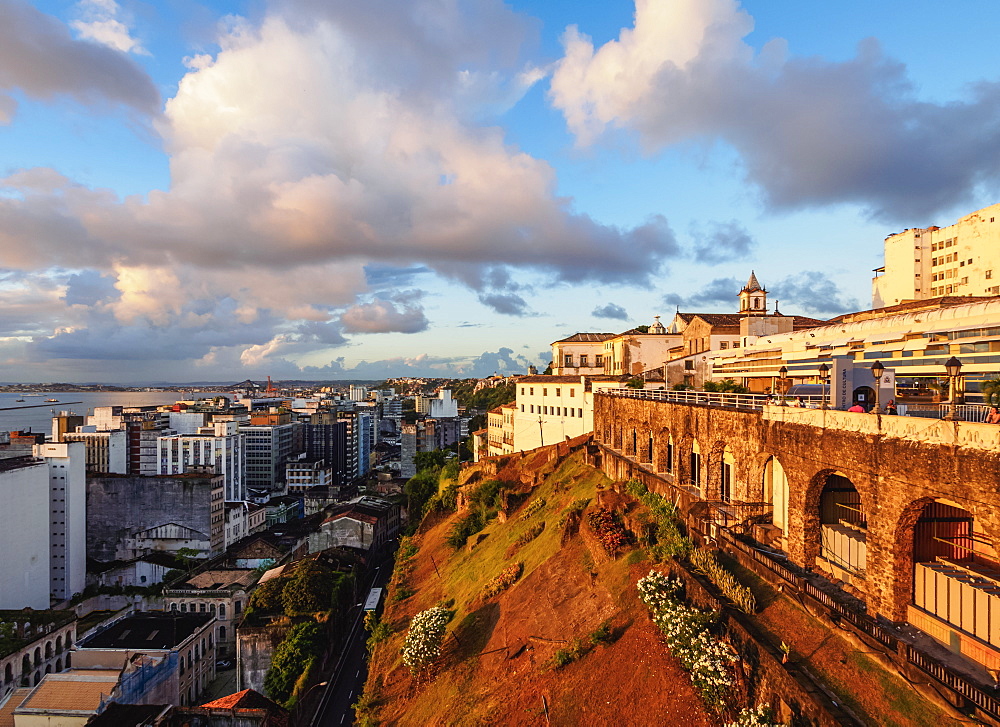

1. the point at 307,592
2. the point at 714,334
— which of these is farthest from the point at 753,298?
the point at 307,592

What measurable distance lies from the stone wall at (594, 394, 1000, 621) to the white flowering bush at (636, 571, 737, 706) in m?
4.12

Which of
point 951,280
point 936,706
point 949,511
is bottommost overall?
point 936,706

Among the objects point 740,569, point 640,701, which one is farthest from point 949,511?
point 640,701

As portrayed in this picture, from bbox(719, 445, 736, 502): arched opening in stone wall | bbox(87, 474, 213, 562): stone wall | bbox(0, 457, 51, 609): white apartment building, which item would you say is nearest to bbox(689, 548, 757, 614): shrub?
bbox(719, 445, 736, 502): arched opening in stone wall

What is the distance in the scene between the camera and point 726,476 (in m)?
24.0

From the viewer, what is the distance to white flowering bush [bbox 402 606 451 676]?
22.1m

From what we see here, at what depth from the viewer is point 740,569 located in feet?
57.2

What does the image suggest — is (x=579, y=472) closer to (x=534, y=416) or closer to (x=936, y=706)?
(x=534, y=416)

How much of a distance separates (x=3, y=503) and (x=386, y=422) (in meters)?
139

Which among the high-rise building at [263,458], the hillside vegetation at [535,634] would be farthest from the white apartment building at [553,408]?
the high-rise building at [263,458]

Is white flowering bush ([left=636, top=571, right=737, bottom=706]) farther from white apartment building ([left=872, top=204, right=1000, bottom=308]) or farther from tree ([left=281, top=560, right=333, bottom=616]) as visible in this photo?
white apartment building ([left=872, top=204, right=1000, bottom=308])

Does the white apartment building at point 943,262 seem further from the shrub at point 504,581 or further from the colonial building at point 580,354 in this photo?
the shrub at point 504,581

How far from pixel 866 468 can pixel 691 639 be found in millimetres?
6050

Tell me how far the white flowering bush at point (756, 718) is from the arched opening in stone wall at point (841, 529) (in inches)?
225
